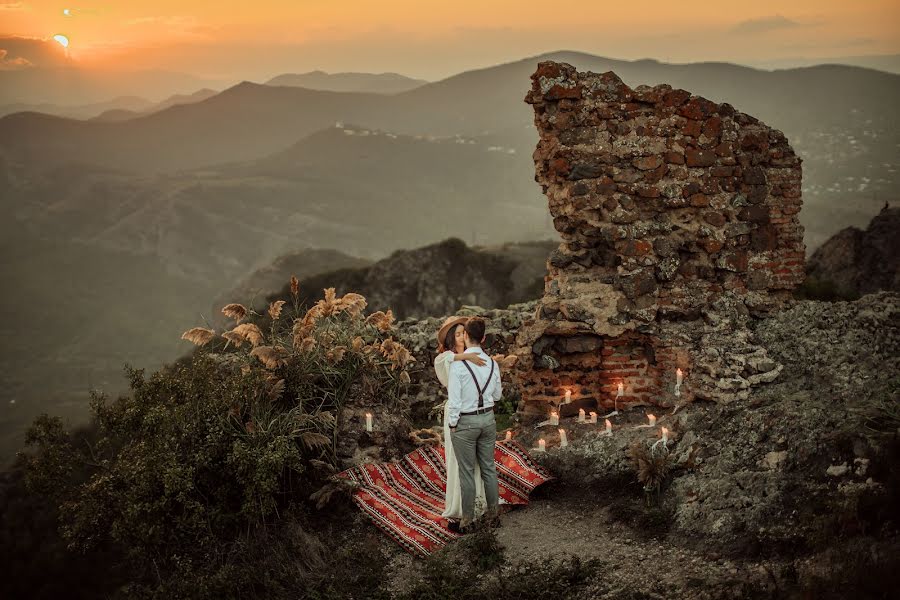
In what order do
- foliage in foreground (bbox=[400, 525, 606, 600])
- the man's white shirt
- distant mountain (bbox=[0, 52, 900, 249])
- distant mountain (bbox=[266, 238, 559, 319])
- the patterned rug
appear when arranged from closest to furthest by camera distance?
foliage in foreground (bbox=[400, 525, 606, 600])
the man's white shirt
the patterned rug
distant mountain (bbox=[266, 238, 559, 319])
distant mountain (bbox=[0, 52, 900, 249])

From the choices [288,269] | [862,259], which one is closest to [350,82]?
[288,269]

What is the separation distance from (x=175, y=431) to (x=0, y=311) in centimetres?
5013

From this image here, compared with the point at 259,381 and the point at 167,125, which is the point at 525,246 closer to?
the point at 259,381

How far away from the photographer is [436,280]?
31188 millimetres

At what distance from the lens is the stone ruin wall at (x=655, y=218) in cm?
886

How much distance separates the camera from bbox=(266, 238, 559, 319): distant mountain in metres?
30.2

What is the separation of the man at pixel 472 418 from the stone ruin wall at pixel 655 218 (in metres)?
→ 2.75

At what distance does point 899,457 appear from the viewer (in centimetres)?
517

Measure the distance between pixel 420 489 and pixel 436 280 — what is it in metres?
23.6

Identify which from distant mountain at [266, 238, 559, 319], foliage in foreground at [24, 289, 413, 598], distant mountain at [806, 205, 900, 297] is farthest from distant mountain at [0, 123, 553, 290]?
foliage in foreground at [24, 289, 413, 598]

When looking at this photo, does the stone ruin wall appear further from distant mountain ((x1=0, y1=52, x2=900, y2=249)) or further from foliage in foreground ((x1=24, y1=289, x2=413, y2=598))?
distant mountain ((x1=0, y1=52, x2=900, y2=249))

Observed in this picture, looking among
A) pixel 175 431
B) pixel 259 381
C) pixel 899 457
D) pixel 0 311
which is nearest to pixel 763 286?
pixel 899 457

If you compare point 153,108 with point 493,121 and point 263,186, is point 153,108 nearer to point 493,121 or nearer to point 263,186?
point 263,186

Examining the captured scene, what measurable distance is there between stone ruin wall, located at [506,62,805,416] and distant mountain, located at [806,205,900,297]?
8.48 metres
